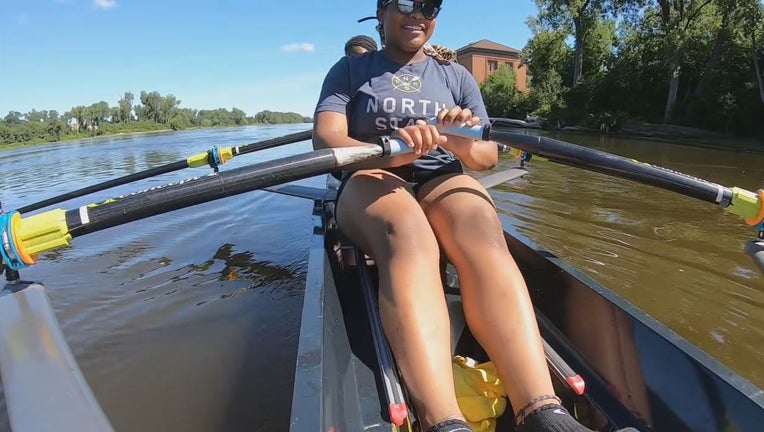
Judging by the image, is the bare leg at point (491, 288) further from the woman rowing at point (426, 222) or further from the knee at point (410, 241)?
the knee at point (410, 241)

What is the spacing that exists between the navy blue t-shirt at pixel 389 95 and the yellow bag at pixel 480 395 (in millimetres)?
1019

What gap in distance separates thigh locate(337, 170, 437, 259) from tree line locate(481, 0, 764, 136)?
19.0 m

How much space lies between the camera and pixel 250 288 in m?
4.01

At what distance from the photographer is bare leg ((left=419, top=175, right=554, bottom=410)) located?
1.54 metres

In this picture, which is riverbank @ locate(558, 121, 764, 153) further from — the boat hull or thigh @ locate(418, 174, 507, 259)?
thigh @ locate(418, 174, 507, 259)

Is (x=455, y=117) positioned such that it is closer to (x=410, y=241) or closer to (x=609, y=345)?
(x=410, y=241)

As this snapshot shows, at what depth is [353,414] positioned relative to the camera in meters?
1.66

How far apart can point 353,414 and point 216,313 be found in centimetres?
221

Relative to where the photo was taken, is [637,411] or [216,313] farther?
[216,313]

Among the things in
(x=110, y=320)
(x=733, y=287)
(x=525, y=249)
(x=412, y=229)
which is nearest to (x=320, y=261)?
(x=412, y=229)

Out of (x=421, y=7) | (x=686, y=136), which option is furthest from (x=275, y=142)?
(x=686, y=136)

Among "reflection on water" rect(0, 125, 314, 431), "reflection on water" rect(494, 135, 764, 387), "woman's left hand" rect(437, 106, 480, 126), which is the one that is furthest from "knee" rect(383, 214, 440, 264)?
"reflection on water" rect(494, 135, 764, 387)

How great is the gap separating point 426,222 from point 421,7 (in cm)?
108

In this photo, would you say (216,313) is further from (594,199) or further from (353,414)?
(594,199)
